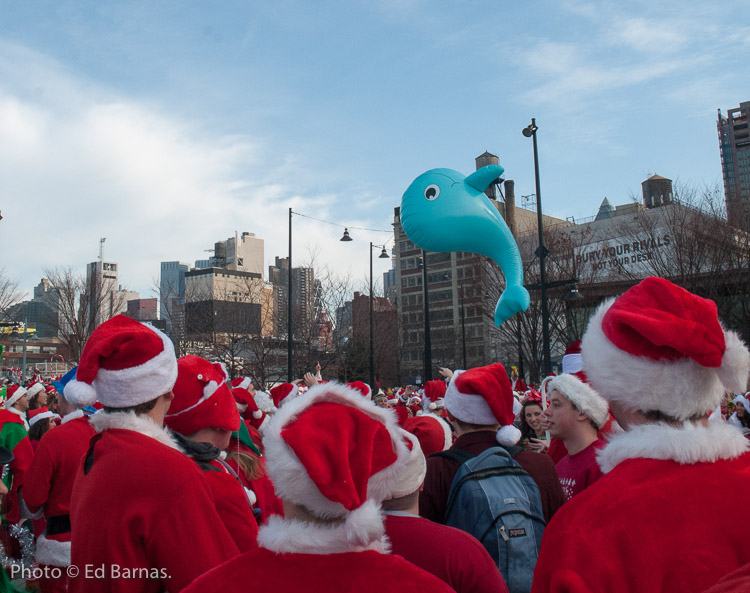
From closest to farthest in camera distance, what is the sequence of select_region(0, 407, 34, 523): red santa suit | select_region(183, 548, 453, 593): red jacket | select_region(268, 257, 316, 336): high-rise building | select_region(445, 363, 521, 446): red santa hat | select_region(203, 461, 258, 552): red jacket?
select_region(183, 548, 453, 593): red jacket
select_region(203, 461, 258, 552): red jacket
select_region(445, 363, 521, 446): red santa hat
select_region(0, 407, 34, 523): red santa suit
select_region(268, 257, 316, 336): high-rise building

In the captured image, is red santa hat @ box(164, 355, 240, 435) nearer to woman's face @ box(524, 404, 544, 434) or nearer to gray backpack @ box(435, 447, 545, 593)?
gray backpack @ box(435, 447, 545, 593)

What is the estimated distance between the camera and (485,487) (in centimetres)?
337

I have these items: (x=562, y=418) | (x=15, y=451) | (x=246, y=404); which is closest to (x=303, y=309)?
(x=246, y=404)

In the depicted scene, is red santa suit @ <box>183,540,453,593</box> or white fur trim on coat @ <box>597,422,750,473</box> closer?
red santa suit @ <box>183,540,453,593</box>

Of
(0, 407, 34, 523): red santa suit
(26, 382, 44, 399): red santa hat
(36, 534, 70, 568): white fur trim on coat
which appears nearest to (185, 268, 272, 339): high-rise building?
(26, 382, 44, 399): red santa hat

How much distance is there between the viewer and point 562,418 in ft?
15.5

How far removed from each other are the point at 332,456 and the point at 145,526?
1116 mm

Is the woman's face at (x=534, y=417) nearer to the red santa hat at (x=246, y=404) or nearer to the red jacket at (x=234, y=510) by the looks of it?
the red santa hat at (x=246, y=404)

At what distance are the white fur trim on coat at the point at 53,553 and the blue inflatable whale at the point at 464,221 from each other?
7157 mm

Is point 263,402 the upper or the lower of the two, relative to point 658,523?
lower

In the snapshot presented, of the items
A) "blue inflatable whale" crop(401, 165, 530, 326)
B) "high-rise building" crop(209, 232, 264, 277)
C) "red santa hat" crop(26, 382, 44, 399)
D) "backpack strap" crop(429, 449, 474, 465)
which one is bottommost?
"backpack strap" crop(429, 449, 474, 465)

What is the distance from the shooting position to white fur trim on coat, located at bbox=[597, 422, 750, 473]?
1.86 meters

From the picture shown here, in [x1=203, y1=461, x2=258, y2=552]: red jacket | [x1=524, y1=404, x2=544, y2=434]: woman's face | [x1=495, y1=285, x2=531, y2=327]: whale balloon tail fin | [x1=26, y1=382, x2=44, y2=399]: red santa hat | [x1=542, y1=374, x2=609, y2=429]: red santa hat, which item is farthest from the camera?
[x1=26, y1=382, x2=44, y2=399]: red santa hat

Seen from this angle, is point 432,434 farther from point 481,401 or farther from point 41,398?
point 41,398
